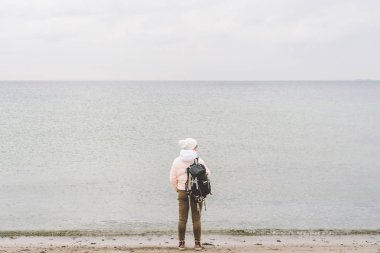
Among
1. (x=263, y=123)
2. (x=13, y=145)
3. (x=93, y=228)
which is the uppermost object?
(x=263, y=123)

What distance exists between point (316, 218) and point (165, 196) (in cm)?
522

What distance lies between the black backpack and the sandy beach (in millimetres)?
1494

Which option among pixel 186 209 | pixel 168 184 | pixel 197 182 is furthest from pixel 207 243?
pixel 168 184

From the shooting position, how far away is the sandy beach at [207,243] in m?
10.1

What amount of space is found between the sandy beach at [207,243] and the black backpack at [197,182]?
149 centimetres

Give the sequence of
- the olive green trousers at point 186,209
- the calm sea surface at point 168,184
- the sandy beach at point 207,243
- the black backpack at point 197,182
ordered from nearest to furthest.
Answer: the black backpack at point 197,182 < the olive green trousers at point 186,209 < the sandy beach at point 207,243 < the calm sea surface at point 168,184

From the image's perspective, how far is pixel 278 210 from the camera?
623 inches

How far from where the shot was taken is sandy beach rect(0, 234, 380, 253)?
10.1m

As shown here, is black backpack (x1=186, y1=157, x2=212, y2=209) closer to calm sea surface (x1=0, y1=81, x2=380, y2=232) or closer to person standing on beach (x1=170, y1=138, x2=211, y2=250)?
person standing on beach (x1=170, y1=138, x2=211, y2=250)

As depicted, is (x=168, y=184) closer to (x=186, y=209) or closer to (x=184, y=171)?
(x=186, y=209)

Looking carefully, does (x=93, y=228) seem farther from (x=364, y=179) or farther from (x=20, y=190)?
(x=364, y=179)

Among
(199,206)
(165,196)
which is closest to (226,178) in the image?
(165,196)

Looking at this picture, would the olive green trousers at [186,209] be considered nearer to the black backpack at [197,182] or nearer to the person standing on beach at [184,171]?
the person standing on beach at [184,171]

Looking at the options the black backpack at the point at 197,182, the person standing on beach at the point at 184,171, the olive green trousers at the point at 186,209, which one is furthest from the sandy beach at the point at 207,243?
the black backpack at the point at 197,182
